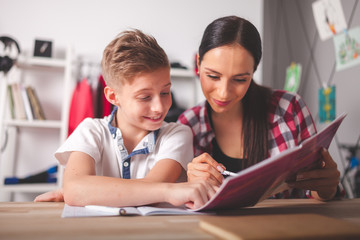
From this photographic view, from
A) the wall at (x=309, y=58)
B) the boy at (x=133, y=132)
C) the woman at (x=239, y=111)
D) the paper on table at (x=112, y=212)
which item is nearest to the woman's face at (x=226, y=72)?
the woman at (x=239, y=111)

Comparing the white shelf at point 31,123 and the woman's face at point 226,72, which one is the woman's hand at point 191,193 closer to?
the woman's face at point 226,72

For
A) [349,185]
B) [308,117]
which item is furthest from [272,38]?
[308,117]

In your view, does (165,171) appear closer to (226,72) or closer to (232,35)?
(226,72)

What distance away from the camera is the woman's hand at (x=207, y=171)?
0.75m

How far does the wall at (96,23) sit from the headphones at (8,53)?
138 millimetres

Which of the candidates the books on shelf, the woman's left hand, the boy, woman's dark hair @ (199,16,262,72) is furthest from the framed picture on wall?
the woman's left hand

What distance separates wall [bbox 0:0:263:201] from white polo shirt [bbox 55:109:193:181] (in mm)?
1895

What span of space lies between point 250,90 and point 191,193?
0.76m

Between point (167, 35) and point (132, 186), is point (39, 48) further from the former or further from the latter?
point (132, 186)

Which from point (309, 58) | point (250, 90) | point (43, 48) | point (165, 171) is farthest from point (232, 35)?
point (43, 48)

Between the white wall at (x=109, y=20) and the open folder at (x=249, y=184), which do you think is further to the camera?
the white wall at (x=109, y=20)

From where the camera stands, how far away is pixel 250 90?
1315mm

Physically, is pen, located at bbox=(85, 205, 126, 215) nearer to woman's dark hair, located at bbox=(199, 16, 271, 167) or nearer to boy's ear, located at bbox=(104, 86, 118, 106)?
boy's ear, located at bbox=(104, 86, 118, 106)

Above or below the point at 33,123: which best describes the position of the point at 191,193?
above
